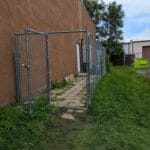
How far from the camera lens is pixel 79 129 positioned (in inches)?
250

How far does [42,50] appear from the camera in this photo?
9430 mm

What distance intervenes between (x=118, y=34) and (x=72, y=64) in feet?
68.2

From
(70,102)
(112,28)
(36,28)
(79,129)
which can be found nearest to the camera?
(79,129)

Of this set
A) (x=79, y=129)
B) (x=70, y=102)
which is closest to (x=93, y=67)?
(x=70, y=102)

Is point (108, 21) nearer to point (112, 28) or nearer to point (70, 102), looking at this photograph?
point (112, 28)

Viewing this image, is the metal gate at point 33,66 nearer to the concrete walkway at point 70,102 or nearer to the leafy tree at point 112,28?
the concrete walkway at point 70,102

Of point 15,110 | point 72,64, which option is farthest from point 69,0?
point 15,110

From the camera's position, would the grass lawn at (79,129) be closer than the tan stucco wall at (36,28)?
Yes

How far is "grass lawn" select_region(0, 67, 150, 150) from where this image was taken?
547cm

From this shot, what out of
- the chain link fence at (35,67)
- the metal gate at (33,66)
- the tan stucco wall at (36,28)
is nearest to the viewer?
the tan stucco wall at (36,28)

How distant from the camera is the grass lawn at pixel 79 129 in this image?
547 cm

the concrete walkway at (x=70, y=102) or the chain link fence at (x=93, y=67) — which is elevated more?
the chain link fence at (x=93, y=67)

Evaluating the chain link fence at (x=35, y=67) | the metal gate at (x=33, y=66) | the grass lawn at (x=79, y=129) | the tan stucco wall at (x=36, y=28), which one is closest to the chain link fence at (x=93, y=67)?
the chain link fence at (x=35, y=67)

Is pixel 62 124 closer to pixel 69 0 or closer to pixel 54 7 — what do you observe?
pixel 54 7
